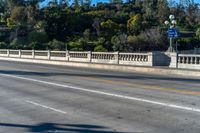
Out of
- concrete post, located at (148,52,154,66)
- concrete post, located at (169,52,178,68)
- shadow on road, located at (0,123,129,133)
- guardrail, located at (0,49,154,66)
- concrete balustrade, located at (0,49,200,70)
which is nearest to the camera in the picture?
shadow on road, located at (0,123,129,133)

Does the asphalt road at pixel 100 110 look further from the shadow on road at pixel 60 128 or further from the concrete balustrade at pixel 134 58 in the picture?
the concrete balustrade at pixel 134 58

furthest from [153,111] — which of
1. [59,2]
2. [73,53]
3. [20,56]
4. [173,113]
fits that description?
[59,2]

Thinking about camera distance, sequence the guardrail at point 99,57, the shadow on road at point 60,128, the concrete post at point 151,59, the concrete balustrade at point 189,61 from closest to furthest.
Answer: the shadow on road at point 60,128, the concrete balustrade at point 189,61, the concrete post at point 151,59, the guardrail at point 99,57

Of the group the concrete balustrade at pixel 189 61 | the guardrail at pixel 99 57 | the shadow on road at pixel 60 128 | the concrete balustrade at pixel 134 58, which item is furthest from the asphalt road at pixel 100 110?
the guardrail at pixel 99 57

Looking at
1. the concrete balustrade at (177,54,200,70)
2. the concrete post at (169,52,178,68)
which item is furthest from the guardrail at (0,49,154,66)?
the concrete balustrade at (177,54,200,70)

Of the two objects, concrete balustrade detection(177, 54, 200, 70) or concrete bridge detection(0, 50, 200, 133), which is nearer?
concrete bridge detection(0, 50, 200, 133)

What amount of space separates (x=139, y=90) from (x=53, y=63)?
102 feet

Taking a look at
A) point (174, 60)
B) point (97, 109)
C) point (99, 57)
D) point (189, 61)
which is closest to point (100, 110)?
point (97, 109)

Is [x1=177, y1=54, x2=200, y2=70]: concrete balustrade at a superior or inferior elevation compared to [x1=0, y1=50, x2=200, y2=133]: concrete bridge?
superior

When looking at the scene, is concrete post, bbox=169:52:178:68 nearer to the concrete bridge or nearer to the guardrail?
the guardrail

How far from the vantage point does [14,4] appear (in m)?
127

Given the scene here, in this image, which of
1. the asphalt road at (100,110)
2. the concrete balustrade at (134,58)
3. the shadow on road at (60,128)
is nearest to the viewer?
the shadow on road at (60,128)

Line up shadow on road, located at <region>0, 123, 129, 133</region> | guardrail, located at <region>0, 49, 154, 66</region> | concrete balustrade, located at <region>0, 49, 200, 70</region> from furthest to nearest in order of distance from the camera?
guardrail, located at <region>0, 49, 154, 66</region> → concrete balustrade, located at <region>0, 49, 200, 70</region> → shadow on road, located at <region>0, 123, 129, 133</region>

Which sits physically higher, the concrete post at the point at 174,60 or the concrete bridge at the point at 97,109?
the concrete post at the point at 174,60
